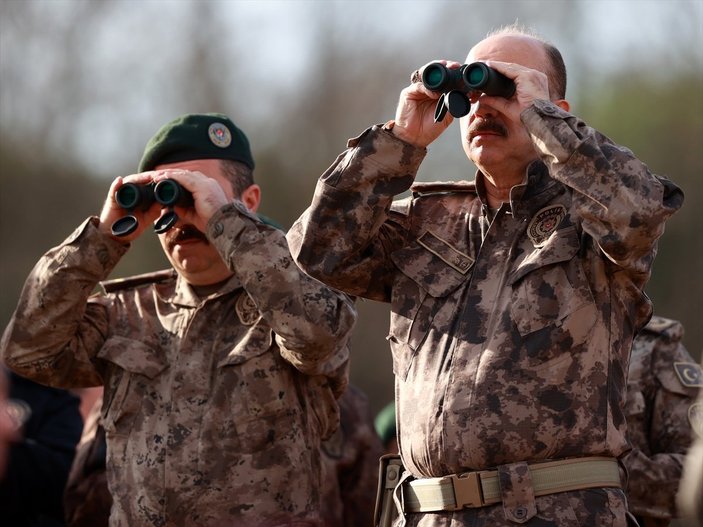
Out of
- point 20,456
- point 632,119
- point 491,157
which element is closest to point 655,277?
point 632,119

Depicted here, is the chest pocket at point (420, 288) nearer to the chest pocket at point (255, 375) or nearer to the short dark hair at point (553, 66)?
the short dark hair at point (553, 66)

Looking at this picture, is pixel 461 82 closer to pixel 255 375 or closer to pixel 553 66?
pixel 553 66

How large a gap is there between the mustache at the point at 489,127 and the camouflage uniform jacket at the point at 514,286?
14 cm

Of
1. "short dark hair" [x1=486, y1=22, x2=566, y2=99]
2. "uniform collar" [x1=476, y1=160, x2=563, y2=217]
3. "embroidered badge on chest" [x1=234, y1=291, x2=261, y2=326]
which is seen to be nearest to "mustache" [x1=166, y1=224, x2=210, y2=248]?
"embroidered badge on chest" [x1=234, y1=291, x2=261, y2=326]

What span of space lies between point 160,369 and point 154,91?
439 inches

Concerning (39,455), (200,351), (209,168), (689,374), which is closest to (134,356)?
(200,351)

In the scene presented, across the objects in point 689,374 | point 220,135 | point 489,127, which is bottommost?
point 689,374

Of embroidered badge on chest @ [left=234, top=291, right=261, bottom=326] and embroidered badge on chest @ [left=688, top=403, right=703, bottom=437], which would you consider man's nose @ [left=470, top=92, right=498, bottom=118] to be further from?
embroidered badge on chest @ [left=688, top=403, right=703, bottom=437]

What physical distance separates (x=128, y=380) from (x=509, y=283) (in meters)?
1.76

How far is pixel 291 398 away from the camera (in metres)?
4.93

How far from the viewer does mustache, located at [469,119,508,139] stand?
13.1ft

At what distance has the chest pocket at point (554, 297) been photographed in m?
3.73

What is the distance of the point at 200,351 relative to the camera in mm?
5023

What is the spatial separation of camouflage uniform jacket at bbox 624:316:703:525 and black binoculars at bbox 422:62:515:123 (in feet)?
7.44
